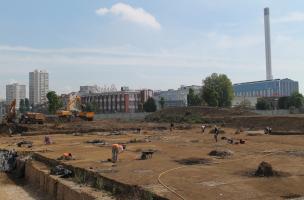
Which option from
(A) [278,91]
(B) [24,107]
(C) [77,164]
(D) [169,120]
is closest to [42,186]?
(C) [77,164]

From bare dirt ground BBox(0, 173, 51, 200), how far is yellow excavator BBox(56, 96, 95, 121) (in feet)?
140

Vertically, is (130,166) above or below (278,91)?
below

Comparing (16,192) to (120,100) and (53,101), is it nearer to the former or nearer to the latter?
(53,101)

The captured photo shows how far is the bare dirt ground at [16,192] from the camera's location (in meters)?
18.2

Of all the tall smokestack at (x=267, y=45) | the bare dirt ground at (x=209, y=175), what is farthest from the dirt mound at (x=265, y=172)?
the tall smokestack at (x=267, y=45)

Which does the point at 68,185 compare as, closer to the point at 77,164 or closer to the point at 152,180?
the point at 152,180

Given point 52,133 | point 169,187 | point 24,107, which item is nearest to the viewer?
point 169,187

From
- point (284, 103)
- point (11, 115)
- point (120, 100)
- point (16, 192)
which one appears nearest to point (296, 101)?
point (284, 103)

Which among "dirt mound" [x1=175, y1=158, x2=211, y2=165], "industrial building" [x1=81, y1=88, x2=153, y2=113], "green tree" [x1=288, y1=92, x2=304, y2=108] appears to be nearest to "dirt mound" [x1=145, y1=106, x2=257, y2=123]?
"green tree" [x1=288, y1=92, x2=304, y2=108]

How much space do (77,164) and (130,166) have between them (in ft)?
9.56

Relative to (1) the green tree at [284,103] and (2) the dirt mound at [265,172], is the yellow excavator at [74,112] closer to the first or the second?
(2) the dirt mound at [265,172]

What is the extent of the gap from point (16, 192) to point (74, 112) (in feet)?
155

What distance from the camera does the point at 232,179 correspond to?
14609mm

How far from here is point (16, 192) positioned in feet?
64.0
